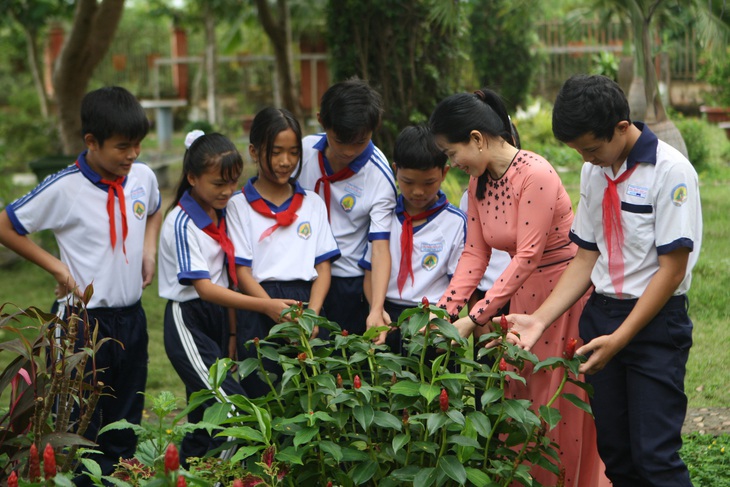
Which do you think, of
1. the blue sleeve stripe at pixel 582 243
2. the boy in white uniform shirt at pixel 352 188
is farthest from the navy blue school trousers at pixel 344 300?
the blue sleeve stripe at pixel 582 243

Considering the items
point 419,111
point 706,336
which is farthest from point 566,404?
point 419,111

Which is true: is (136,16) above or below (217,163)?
above

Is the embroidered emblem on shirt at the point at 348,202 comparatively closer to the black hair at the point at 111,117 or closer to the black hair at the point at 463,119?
the black hair at the point at 463,119

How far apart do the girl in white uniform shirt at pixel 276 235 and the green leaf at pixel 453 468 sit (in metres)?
1.17

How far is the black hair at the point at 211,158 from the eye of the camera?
343 centimetres

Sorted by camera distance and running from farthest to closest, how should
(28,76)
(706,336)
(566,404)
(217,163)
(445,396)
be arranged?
1. (28,76)
2. (706,336)
3. (217,163)
4. (566,404)
5. (445,396)

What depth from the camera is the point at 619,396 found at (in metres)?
2.83

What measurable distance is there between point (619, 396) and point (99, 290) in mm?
1900

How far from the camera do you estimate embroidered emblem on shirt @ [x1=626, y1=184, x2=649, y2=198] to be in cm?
266

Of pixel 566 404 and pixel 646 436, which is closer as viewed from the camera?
pixel 646 436

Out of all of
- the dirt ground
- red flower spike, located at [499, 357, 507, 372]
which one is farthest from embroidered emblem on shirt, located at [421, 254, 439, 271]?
the dirt ground

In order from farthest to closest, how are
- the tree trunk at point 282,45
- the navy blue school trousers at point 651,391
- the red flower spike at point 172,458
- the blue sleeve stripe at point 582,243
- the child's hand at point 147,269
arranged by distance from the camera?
1. the tree trunk at point 282,45
2. the child's hand at point 147,269
3. the blue sleeve stripe at point 582,243
4. the navy blue school trousers at point 651,391
5. the red flower spike at point 172,458

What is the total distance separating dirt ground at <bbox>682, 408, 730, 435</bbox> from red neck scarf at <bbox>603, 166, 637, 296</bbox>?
1809 millimetres

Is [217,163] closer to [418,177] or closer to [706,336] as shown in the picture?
[418,177]
